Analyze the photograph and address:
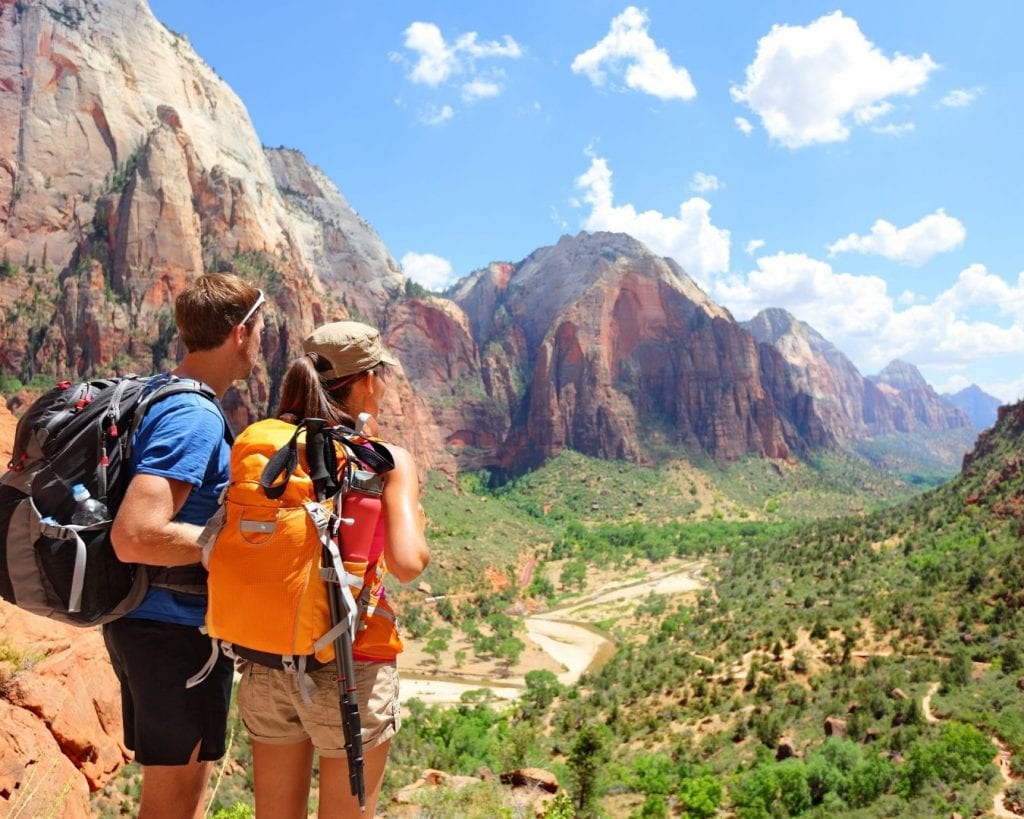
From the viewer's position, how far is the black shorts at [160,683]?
290cm

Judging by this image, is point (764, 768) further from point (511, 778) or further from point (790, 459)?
point (790, 459)

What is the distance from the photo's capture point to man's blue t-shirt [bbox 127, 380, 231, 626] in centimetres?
269

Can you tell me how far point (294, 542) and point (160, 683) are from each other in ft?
3.50

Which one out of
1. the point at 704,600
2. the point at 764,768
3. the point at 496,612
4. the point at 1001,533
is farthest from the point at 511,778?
the point at 496,612

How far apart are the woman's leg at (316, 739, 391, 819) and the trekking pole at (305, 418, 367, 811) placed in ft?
0.49

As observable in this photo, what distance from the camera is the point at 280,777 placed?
9.59ft

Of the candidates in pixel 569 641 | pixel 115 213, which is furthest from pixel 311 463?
pixel 115 213

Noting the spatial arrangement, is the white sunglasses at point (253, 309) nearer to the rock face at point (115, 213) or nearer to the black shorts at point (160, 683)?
the black shorts at point (160, 683)

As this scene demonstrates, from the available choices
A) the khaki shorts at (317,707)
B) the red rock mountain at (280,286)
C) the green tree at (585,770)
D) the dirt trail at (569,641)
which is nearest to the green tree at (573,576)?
the dirt trail at (569,641)

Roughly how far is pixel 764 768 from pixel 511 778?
22.5ft

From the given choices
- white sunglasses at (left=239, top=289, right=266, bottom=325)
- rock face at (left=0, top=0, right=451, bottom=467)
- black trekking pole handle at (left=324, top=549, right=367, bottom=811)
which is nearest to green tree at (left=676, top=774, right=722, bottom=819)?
black trekking pole handle at (left=324, top=549, right=367, bottom=811)

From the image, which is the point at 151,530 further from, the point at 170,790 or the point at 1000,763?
the point at 1000,763

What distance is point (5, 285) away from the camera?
5369 cm

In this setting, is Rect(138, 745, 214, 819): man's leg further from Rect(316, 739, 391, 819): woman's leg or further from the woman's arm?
the woman's arm
